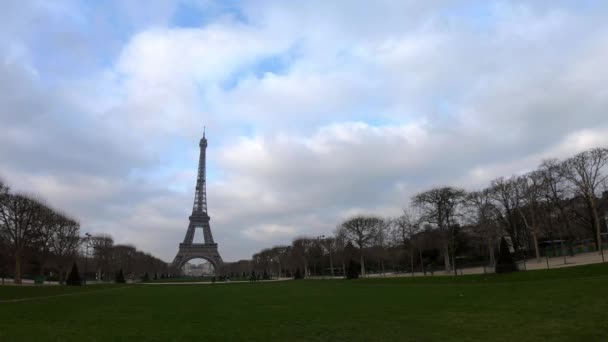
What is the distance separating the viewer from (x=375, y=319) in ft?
49.3

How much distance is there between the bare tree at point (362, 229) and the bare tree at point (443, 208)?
16428mm

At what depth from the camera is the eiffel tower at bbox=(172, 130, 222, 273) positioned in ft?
404

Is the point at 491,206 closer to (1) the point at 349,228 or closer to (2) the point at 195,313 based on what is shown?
(1) the point at 349,228

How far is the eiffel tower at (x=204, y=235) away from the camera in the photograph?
4852 inches

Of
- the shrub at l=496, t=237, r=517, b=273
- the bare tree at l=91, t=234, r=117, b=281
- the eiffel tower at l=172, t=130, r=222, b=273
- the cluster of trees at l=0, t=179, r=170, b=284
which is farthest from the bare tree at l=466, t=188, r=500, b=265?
the eiffel tower at l=172, t=130, r=222, b=273

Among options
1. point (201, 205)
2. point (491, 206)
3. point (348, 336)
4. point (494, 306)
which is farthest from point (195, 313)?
point (201, 205)

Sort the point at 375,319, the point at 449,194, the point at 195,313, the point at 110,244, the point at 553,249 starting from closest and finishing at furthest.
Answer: the point at 375,319 < the point at 195,313 < the point at 449,194 < the point at 553,249 < the point at 110,244

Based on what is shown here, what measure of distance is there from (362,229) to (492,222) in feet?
77.0

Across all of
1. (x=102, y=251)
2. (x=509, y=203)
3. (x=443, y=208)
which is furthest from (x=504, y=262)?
(x=102, y=251)

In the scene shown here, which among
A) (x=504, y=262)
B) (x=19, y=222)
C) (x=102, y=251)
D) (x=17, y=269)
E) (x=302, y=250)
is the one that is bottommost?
(x=504, y=262)

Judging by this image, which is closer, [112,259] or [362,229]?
[362,229]

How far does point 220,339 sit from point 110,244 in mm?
89853

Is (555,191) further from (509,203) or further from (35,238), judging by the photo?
(35,238)

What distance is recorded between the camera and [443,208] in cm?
5797
